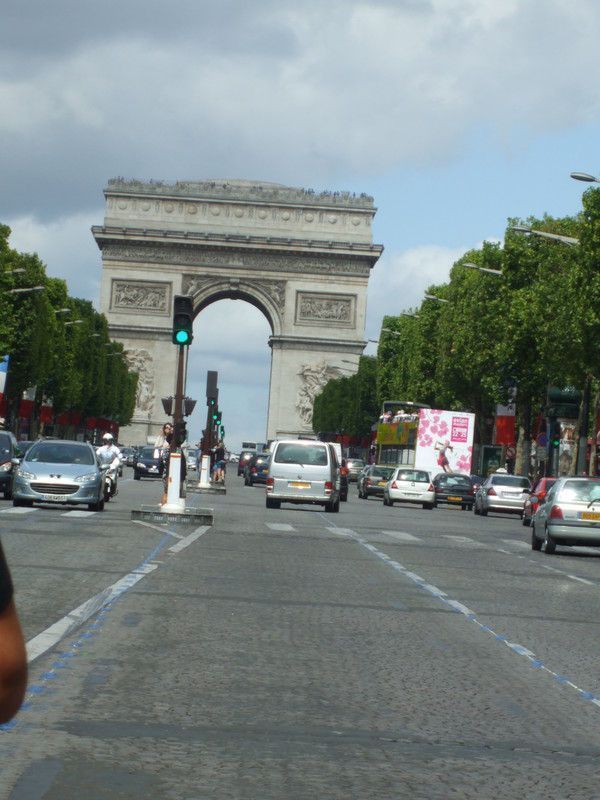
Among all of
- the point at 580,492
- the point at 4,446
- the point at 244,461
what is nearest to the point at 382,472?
the point at 4,446

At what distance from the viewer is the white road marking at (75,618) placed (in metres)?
10.6

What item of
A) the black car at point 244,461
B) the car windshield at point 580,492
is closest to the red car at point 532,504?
the car windshield at point 580,492

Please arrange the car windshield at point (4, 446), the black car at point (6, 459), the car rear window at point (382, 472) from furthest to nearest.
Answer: the car rear window at point (382, 472) → the car windshield at point (4, 446) → the black car at point (6, 459)

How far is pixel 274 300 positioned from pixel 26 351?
36.1 metres

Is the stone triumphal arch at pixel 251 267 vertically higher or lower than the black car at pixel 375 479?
higher

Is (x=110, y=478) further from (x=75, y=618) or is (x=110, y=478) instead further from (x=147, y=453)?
(x=147, y=453)

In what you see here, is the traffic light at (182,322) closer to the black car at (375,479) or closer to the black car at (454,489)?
the black car at (454,489)

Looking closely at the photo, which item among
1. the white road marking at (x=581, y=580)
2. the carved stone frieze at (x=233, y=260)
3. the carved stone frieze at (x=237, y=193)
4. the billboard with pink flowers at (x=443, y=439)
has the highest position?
the carved stone frieze at (x=237, y=193)

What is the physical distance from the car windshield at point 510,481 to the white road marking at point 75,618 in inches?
1460

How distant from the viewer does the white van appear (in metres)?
42.6

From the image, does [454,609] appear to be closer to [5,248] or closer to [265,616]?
[265,616]

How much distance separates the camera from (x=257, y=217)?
109250mm

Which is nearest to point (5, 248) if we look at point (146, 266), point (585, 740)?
point (146, 266)

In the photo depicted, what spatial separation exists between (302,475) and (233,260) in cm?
6800
